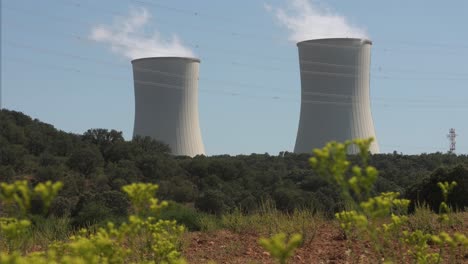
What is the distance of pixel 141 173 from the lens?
1002 inches

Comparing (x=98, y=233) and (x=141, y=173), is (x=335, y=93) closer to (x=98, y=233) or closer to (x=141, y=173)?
(x=141, y=173)

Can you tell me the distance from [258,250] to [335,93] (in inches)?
873

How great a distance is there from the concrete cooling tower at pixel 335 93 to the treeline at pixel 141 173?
1924mm

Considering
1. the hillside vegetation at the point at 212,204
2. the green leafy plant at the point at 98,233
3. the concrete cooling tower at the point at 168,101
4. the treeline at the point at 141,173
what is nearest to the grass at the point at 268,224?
the hillside vegetation at the point at 212,204

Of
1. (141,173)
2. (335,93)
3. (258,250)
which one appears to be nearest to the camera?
(258,250)

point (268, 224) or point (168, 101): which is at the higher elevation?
point (168, 101)

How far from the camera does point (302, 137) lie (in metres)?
27.8

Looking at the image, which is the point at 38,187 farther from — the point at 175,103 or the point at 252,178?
the point at 175,103

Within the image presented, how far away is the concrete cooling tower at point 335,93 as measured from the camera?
26781 mm

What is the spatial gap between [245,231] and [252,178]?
1981 cm

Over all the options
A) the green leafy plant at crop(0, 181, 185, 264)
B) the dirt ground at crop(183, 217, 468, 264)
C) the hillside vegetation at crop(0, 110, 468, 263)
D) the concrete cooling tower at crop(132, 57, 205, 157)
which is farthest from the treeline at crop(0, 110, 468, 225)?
the green leafy plant at crop(0, 181, 185, 264)

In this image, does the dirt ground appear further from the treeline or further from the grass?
the treeline

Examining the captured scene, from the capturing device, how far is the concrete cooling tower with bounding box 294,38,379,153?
1054 inches

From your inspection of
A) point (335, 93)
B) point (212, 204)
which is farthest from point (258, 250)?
point (335, 93)
